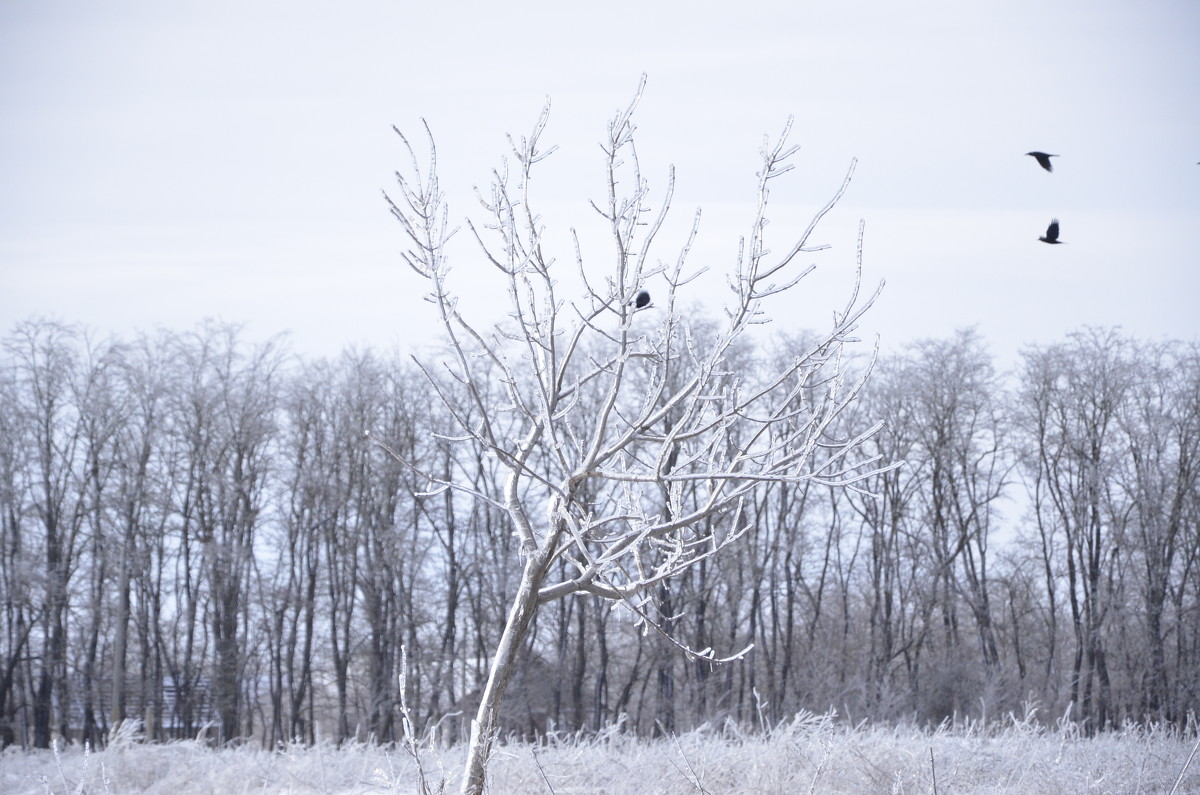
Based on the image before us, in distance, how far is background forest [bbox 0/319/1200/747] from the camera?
78.9 feet

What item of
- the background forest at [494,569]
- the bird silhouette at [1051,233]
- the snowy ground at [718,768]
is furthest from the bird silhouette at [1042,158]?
the background forest at [494,569]

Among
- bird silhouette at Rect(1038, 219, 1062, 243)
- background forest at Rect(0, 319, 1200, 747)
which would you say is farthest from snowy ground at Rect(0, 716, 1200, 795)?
background forest at Rect(0, 319, 1200, 747)

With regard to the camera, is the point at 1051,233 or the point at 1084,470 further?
the point at 1084,470

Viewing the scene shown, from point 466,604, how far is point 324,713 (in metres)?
6.15

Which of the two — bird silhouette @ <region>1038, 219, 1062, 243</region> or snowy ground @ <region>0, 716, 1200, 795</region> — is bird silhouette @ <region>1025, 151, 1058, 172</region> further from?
snowy ground @ <region>0, 716, 1200, 795</region>

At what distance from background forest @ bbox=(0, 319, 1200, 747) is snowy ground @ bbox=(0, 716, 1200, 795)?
14973 millimetres

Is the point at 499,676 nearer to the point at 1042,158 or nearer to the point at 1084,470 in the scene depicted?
the point at 1042,158

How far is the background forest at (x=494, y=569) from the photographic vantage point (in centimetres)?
2405

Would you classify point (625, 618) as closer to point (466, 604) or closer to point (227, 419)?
point (466, 604)

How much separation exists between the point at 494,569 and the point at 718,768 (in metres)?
18.0

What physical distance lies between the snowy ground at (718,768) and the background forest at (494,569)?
15.0 meters

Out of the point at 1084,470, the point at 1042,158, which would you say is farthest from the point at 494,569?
the point at 1042,158

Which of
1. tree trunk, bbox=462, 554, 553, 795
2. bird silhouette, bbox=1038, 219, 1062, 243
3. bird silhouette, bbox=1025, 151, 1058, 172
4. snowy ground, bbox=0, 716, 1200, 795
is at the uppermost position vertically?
bird silhouette, bbox=1025, 151, 1058, 172

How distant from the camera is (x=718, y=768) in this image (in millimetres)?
7516
